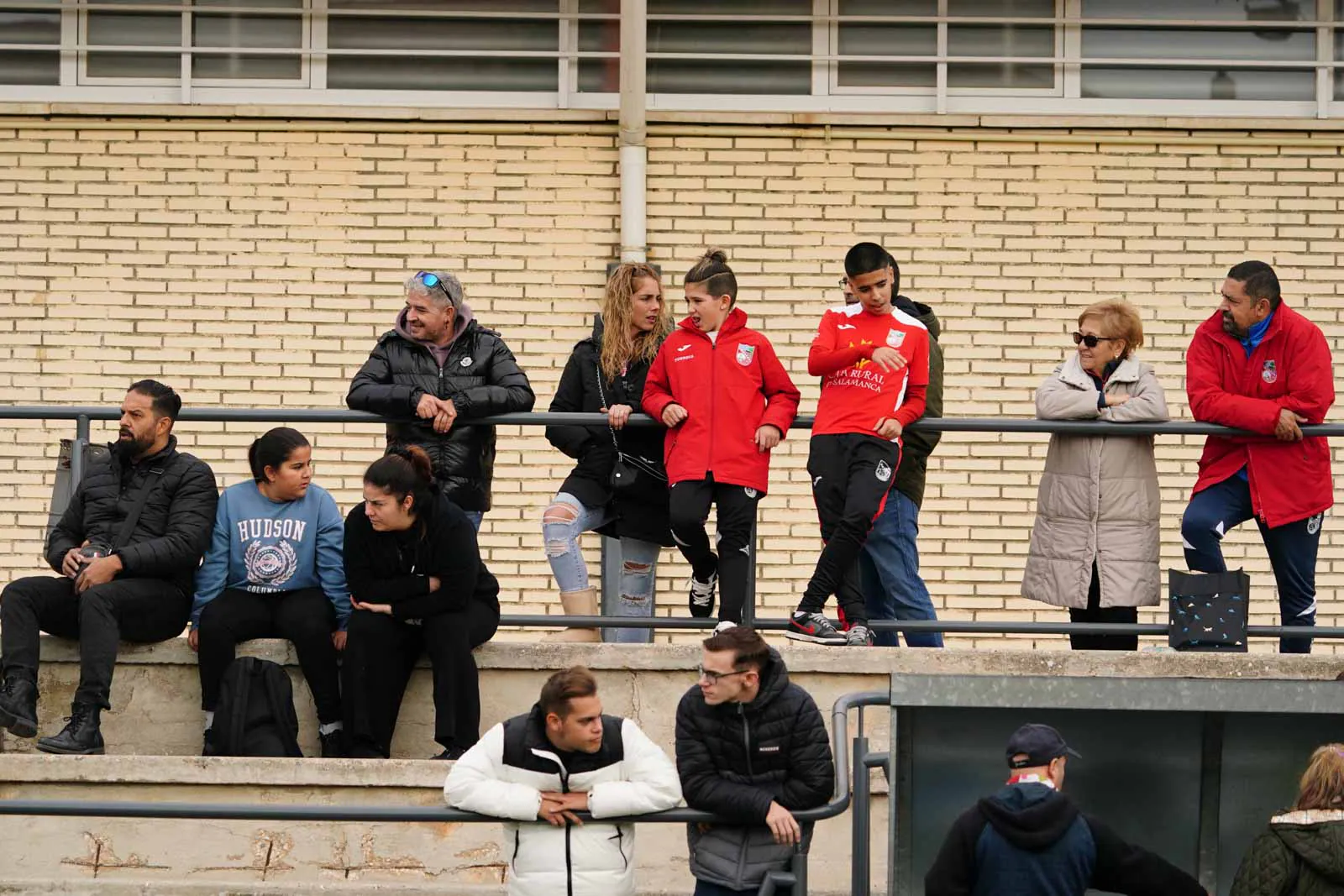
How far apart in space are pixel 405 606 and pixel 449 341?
1348mm

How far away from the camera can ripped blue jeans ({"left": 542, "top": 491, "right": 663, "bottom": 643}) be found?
27.6 feet

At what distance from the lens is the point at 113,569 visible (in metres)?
7.93

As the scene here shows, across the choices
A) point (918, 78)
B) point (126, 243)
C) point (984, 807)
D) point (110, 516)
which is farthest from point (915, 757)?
point (126, 243)

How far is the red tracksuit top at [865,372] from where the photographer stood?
26.6 ft

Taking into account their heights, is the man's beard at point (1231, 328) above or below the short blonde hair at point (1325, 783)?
above

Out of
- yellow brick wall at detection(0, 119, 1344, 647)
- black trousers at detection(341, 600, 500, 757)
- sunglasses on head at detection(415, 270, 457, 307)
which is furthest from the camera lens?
yellow brick wall at detection(0, 119, 1344, 647)

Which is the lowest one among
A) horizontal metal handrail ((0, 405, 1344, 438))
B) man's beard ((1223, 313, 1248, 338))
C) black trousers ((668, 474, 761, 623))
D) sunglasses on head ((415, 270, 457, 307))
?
black trousers ((668, 474, 761, 623))

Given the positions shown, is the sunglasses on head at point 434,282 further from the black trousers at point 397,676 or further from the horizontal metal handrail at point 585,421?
the black trousers at point 397,676

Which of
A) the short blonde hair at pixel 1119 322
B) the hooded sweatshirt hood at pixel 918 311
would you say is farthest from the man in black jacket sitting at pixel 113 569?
the short blonde hair at pixel 1119 322

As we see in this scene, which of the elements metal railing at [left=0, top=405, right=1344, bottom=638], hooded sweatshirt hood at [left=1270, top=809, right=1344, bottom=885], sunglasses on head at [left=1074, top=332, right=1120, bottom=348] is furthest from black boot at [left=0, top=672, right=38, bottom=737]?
hooded sweatshirt hood at [left=1270, top=809, right=1344, bottom=885]

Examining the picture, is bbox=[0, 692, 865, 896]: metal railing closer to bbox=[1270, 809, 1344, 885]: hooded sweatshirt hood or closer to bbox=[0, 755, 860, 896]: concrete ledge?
bbox=[0, 755, 860, 896]: concrete ledge

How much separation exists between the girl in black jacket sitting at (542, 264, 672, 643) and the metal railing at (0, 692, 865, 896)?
1.94 meters

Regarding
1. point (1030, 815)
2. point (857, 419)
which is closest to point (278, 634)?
point (857, 419)

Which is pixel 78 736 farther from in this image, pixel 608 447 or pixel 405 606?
pixel 608 447
